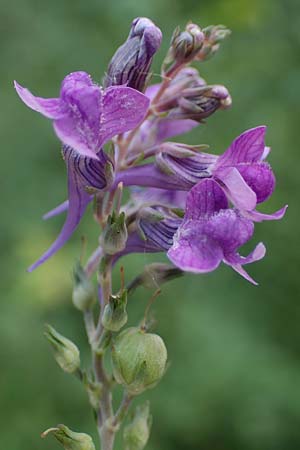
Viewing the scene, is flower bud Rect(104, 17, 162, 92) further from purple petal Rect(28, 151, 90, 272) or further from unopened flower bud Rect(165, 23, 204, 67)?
purple petal Rect(28, 151, 90, 272)

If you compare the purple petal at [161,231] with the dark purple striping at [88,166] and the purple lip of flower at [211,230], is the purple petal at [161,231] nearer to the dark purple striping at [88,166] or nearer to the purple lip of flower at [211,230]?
the purple lip of flower at [211,230]

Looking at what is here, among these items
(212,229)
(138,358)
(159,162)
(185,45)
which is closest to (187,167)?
(159,162)

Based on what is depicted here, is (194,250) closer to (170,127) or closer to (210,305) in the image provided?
(170,127)

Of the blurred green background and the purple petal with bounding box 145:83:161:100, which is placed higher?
the purple petal with bounding box 145:83:161:100

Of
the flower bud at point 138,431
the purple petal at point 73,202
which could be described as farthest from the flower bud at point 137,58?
the flower bud at point 138,431

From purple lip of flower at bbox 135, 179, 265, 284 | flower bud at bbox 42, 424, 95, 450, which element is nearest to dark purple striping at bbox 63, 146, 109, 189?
purple lip of flower at bbox 135, 179, 265, 284

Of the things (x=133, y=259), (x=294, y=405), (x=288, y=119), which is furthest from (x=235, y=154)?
(x=288, y=119)

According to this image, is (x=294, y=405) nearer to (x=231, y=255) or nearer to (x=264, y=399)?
(x=264, y=399)
